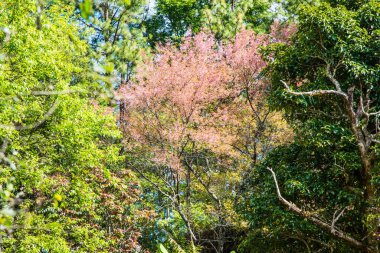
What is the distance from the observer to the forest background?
26.1 feet

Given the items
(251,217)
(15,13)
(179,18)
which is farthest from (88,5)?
(179,18)

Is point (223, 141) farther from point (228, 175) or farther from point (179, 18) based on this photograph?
point (179, 18)

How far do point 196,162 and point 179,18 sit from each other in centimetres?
810

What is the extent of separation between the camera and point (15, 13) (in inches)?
372

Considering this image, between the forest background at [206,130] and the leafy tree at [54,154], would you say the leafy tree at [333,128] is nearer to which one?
the forest background at [206,130]

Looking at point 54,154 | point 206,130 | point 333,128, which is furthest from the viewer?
point 206,130

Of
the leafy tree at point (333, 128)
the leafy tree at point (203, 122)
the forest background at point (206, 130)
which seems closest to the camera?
the leafy tree at point (333, 128)

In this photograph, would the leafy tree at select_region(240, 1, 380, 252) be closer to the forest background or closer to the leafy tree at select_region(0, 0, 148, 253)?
the forest background

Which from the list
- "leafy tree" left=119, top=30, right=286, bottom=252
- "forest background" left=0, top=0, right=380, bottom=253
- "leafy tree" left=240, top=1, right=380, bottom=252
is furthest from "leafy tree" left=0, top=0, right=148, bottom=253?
"leafy tree" left=240, top=1, right=380, bottom=252

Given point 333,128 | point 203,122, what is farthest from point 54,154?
point 333,128

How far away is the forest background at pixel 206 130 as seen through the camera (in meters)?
7.94

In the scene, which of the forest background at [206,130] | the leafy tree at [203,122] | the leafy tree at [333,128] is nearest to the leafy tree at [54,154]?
the forest background at [206,130]

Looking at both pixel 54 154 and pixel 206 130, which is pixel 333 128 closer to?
pixel 206 130

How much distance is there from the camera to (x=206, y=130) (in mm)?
13375
